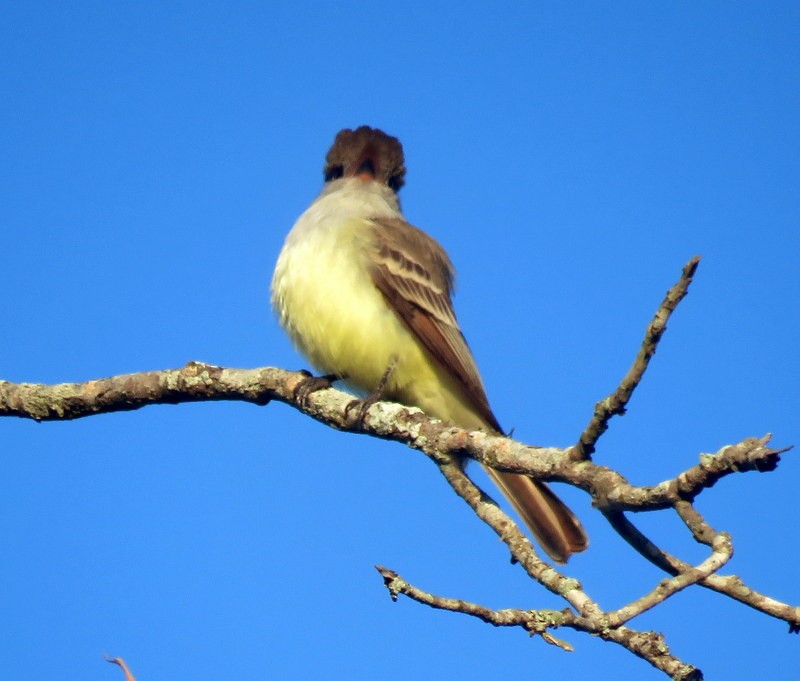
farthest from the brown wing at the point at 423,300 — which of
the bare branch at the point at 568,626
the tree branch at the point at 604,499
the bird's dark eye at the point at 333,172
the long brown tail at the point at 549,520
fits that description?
the bare branch at the point at 568,626

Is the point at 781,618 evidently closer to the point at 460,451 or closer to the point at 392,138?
the point at 460,451

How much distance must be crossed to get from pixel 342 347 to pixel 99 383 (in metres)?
1.72

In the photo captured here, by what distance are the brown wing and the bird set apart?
1cm

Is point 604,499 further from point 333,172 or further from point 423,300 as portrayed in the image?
point 333,172

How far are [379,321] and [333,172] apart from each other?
2.63m

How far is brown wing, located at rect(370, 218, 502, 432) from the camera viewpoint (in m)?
7.95

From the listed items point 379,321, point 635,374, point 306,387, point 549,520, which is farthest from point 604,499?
point 379,321

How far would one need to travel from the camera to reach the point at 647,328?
4102mm

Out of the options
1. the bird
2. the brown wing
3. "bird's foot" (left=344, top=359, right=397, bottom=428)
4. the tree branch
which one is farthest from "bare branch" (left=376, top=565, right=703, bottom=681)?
the brown wing

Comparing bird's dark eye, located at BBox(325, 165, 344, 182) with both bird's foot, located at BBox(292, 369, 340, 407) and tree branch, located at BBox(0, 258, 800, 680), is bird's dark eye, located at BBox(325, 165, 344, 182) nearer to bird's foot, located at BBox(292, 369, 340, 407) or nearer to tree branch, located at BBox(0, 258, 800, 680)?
bird's foot, located at BBox(292, 369, 340, 407)

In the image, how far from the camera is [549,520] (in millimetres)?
6941

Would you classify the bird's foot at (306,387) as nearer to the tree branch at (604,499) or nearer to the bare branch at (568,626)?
the tree branch at (604,499)

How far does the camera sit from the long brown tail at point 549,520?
6863mm

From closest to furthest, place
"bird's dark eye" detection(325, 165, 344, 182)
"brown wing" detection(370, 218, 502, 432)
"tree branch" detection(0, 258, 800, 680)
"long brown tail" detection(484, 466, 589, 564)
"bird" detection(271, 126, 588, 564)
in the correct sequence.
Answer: "tree branch" detection(0, 258, 800, 680) < "long brown tail" detection(484, 466, 589, 564) < "bird" detection(271, 126, 588, 564) < "brown wing" detection(370, 218, 502, 432) < "bird's dark eye" detection(325, 165, 344, 182)
